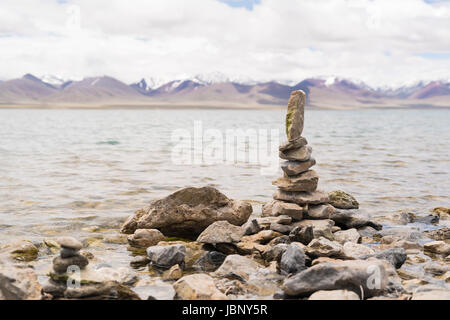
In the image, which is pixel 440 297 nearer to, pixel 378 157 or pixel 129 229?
pixel 129 229

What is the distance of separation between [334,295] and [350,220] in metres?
6.10

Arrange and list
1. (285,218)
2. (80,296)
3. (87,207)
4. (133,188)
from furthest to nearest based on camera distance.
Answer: (133,188) → (87,207) → (285,218) → (80,296)

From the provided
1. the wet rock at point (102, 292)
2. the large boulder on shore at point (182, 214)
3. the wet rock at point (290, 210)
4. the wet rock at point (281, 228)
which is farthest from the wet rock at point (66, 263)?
the wet rock at point (290, 210)

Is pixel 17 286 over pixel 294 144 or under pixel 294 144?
under

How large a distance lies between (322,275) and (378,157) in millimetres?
25809

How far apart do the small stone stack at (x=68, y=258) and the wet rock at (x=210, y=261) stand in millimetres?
2340

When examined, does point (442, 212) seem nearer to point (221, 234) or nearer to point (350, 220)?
point (350, 220)

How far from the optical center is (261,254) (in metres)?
9.24

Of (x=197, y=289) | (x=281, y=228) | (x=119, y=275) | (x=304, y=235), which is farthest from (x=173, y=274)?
(x=281, y=228)

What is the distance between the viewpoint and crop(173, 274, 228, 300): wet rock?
6.55 meters

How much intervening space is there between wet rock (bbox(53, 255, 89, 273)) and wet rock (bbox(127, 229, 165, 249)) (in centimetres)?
289

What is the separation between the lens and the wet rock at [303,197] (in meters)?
12.0

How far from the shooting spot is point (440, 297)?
6320mm
